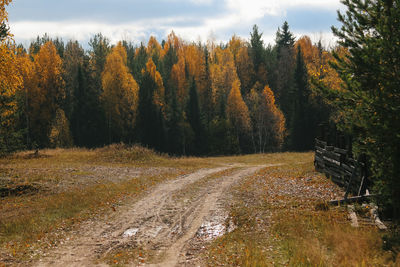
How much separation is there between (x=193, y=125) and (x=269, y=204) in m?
50.8

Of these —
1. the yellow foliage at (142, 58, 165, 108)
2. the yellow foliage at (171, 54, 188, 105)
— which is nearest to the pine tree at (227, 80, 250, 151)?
the yellow foliage at (171, 54, 188, 105)

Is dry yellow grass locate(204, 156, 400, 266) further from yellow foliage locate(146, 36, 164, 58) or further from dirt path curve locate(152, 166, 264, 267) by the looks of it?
yellow foliage locate(146, 36, 164, 58)

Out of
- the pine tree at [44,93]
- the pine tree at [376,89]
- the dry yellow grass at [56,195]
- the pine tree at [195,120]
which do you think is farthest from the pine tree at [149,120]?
the pine tree at [376,89]

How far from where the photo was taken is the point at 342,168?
49.0 ft

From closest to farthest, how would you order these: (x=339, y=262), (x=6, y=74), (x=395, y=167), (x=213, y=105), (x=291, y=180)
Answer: (x=339, y=262)
(x=395, y=167)
(x=6, y=74)
(x=291, y=180)
(x=213, y=105)

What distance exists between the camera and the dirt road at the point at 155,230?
8.51 m

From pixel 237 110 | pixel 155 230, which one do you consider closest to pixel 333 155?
pixel 155 230

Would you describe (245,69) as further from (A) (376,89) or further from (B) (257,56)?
(A) (376,89)

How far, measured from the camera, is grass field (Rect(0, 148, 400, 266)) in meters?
7.85

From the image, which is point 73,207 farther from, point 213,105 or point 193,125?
point 213,105

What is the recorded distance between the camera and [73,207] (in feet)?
45.0

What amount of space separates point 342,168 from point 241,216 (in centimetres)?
640

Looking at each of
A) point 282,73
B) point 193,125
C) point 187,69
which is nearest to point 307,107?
point 282,73

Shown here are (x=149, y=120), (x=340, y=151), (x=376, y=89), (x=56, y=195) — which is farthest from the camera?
(x=149, y=120)
